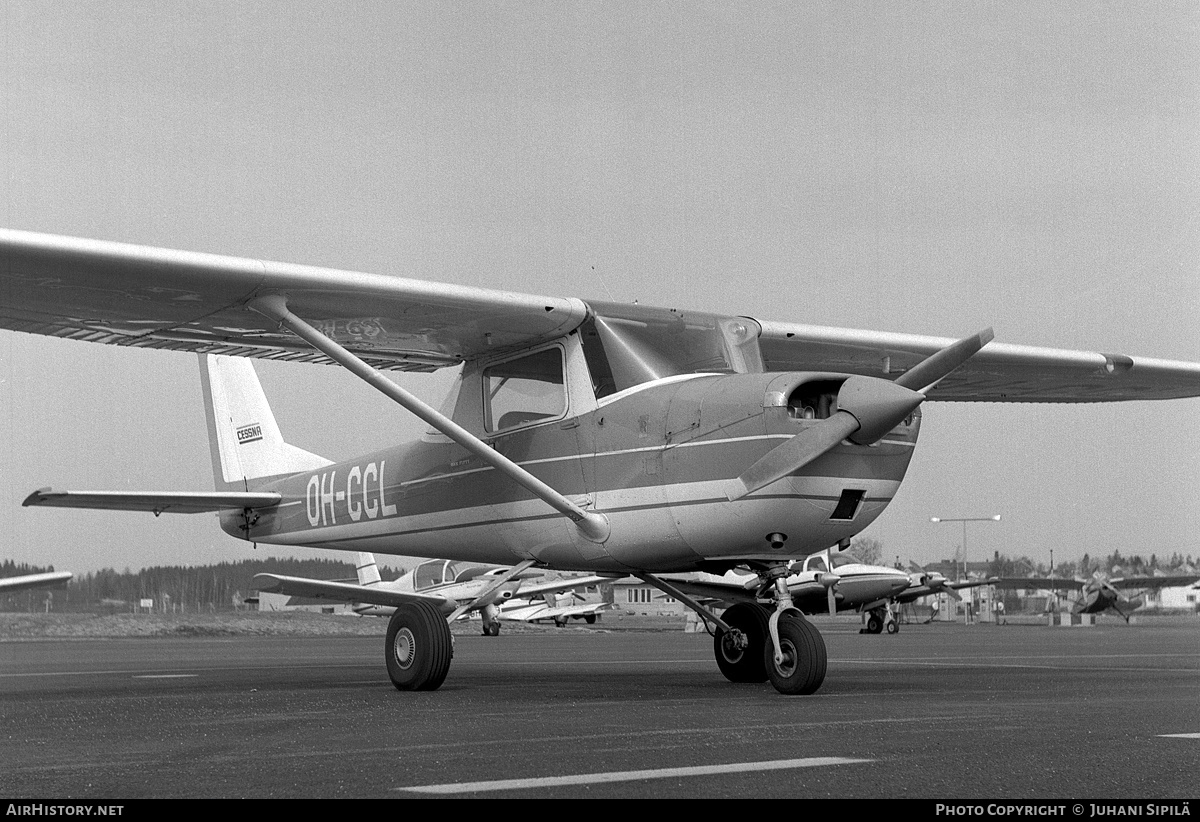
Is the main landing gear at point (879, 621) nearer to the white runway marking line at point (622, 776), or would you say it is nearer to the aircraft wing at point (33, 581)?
the aircraft wing at point (33, 581)

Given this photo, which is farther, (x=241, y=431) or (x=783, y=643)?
(x=241, y=431)

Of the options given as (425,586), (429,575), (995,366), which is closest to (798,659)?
(995,366)

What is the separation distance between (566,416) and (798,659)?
9.04ft

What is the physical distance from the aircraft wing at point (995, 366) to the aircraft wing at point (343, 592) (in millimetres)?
3704

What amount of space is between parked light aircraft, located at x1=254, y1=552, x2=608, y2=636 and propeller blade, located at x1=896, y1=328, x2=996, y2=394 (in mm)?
3524

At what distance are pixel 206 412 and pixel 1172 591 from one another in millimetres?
136468

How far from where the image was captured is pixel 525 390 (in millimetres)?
11398

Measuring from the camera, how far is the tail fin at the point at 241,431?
1543 centimetres

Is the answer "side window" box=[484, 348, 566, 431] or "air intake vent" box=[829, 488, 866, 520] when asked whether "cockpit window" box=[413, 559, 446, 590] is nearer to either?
"side window" box=[484, 348, 566, 431]

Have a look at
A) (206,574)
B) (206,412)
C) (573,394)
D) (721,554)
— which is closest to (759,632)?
(721,554)

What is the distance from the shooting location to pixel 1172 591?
137m

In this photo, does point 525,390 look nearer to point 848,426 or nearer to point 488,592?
point 488,592

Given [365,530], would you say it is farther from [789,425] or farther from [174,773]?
[174,773]

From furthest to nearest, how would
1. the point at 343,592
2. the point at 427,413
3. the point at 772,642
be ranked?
1. the point at 343,592
2. the point at 427,413
3. the point at 772,642
